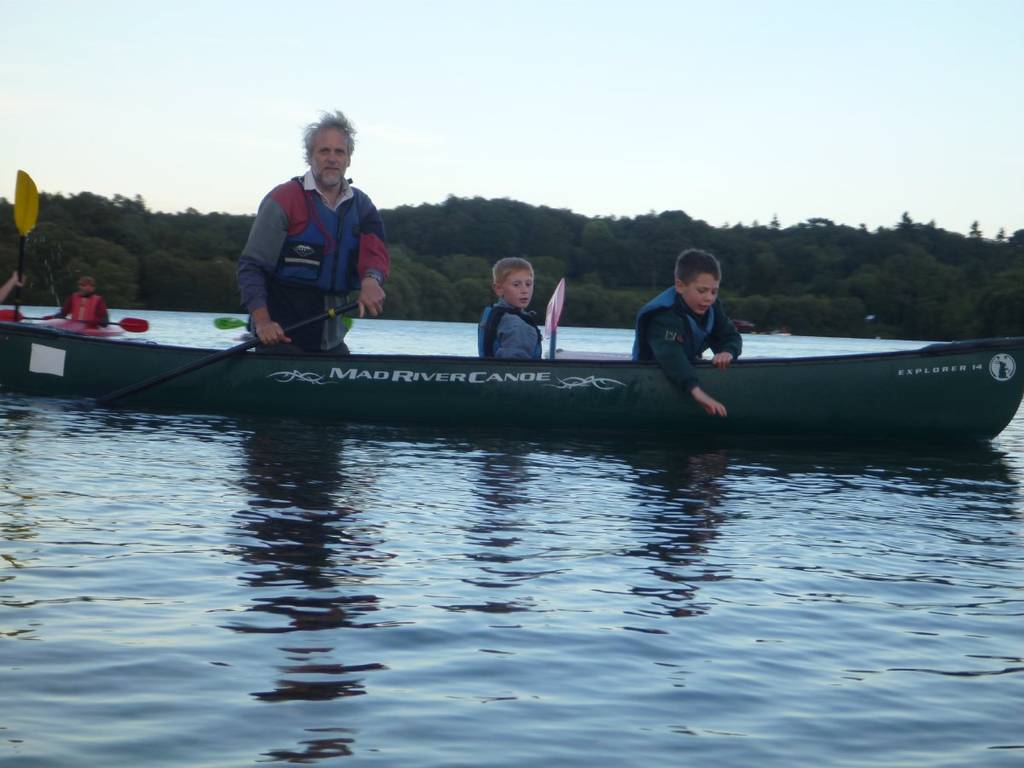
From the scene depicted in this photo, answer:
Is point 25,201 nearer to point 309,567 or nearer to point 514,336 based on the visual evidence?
point 514,336

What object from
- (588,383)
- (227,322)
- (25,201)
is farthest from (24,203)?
(588,383)

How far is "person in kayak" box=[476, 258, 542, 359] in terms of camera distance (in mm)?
9141

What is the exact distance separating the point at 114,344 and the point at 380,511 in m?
5.01

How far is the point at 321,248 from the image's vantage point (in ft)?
29.5

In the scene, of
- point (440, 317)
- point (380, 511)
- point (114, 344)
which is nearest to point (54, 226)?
point (440, 317)

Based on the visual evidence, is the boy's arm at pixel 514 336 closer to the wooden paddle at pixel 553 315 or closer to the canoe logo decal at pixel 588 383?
the canoe logo decal at pixel 588 383

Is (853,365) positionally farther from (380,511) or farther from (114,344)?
(114,344)

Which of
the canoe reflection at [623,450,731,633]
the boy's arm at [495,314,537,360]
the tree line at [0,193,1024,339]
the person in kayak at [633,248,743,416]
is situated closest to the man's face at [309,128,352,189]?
the boy's arm at [495,314,537,360]

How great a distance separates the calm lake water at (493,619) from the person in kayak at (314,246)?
2.17 metres

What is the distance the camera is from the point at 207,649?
3.22 meters

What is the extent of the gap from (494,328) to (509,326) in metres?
0.11

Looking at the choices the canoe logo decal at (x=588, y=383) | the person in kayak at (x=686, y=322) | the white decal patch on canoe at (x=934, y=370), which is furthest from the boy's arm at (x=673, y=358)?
the white decal patch on canoe at (x=934, y=370)

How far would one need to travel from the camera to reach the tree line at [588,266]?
2217 inches

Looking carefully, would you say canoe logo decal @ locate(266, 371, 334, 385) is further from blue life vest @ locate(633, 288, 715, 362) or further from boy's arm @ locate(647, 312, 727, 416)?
boy's arm @ locate(647, 312, 727, 416)
